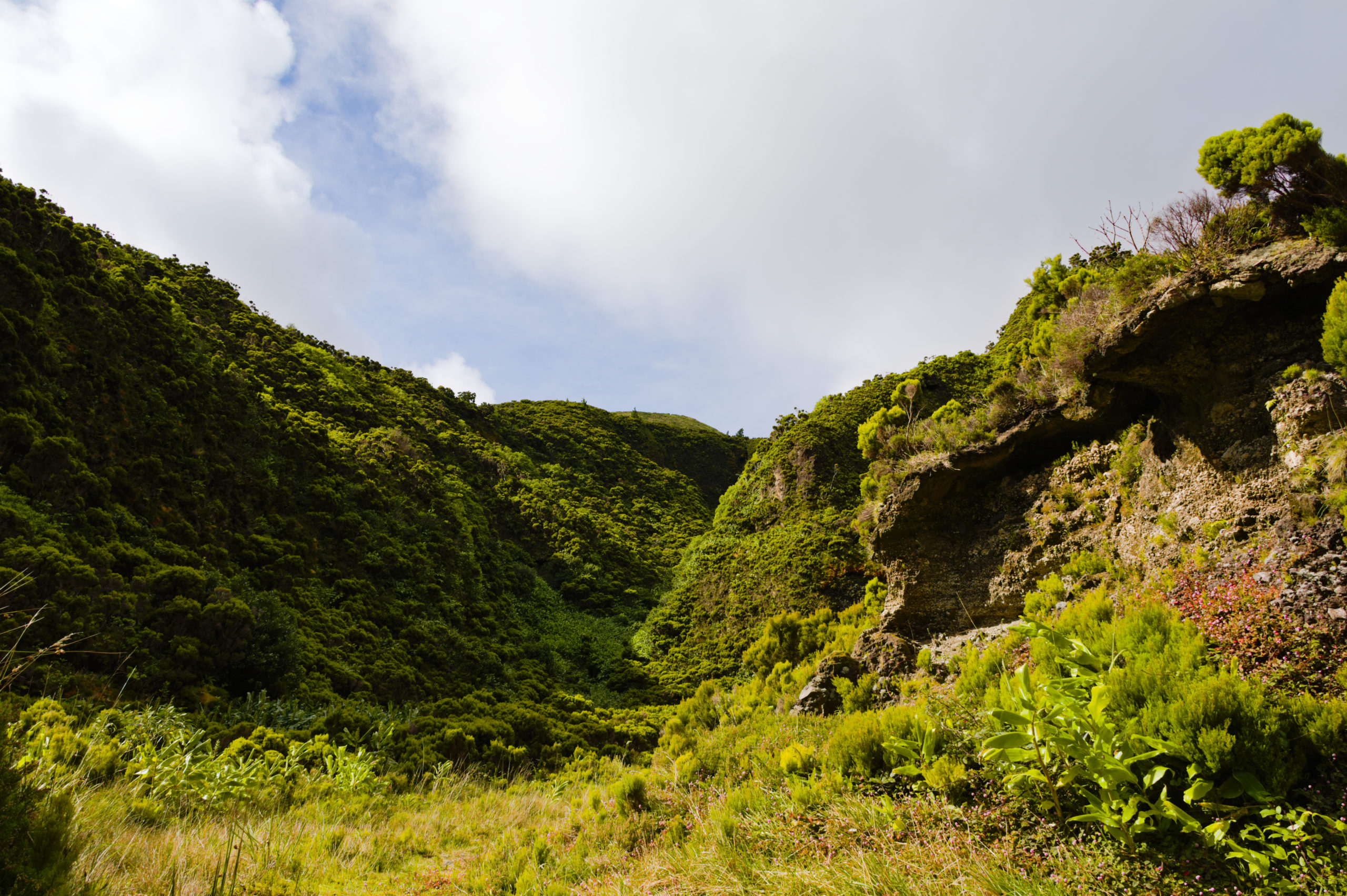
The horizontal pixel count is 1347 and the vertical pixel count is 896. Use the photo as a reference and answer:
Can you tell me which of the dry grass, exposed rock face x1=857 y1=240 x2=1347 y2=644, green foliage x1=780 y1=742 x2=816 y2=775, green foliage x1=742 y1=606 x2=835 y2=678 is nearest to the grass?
the dry grass

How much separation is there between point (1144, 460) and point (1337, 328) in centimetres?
251

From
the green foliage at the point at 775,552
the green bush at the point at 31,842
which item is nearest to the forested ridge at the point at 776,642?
the green bush at the point at 31,842

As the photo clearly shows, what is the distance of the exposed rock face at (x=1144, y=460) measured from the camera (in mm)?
5277

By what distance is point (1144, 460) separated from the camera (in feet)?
22.4

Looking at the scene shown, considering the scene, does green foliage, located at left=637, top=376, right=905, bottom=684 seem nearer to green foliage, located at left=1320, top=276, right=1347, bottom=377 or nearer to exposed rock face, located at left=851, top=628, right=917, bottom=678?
exposed rock face, located at left=851, top=628, right=917, bottom=678

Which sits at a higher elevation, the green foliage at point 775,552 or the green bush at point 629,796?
the green foliage at point 775,552

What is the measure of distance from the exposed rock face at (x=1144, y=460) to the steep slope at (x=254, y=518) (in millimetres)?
11088

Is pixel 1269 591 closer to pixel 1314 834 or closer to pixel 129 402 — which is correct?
pixel 1314 834

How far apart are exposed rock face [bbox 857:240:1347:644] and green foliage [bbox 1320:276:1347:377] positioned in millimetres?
371

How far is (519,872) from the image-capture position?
505cm

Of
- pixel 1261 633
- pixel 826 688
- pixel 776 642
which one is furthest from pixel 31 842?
pixel 776 642

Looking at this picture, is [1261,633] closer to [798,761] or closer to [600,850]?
[798,761]

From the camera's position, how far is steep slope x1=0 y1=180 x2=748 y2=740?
9656 millimetres

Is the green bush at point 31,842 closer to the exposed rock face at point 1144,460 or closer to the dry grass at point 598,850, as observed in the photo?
the dry grass at point 598,850
